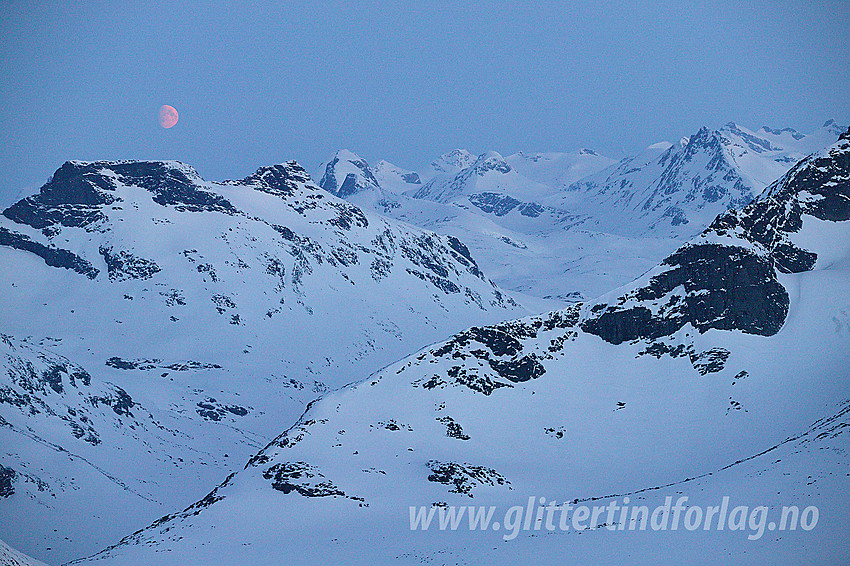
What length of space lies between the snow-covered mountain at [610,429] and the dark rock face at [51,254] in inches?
4952

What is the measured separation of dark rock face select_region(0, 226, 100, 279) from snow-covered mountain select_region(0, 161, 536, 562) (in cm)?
40

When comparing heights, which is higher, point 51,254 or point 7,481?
point 51,254

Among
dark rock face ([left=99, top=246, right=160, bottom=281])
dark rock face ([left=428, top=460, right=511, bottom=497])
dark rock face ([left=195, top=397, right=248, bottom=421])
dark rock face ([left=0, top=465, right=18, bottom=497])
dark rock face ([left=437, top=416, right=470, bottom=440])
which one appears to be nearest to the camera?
dark rock face ([left=428, top=460, right=511, bottom=497])

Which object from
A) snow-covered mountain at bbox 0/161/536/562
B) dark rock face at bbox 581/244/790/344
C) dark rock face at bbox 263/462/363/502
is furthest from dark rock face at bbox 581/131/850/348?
snow-covered mountain at bbox 0/161/536/562

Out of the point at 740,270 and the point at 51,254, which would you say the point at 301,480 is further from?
the point at 51,254

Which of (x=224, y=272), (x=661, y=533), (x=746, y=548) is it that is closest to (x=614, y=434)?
(x=661, y=533)

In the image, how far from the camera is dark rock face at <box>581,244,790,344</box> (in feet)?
302

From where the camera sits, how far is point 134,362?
510ft

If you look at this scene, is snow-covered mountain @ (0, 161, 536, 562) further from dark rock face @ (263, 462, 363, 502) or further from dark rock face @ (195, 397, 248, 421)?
dark rock face @ (263, 462, 363, 502)

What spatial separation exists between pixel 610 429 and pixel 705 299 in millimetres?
26945

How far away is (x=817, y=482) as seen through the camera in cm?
4231

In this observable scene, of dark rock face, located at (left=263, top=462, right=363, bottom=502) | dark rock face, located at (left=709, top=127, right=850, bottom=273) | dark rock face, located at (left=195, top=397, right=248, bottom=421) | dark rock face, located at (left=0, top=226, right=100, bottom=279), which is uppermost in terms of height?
dark rock face, located at (left=709, top=127, right=850, bottom=273)

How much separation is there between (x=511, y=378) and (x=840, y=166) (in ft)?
215

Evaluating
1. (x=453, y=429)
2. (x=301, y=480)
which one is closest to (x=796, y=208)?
(x=453, y=429)
